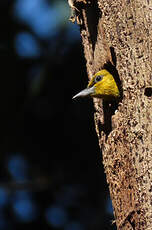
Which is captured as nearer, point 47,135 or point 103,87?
point 103,87

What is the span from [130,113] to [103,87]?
0.43m

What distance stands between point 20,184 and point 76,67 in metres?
2.06

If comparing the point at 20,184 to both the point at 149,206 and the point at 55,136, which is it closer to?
the point at 55,136

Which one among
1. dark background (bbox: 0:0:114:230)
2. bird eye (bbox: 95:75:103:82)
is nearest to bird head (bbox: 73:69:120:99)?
bird eye (bbox: 95:75:103:82)

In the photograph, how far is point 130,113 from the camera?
341cm

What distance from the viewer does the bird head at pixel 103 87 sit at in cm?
368

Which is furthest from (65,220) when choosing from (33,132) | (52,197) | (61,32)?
(61,32)

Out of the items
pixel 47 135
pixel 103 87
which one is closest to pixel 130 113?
pixel 103 87

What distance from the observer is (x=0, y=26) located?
7082 millimetres

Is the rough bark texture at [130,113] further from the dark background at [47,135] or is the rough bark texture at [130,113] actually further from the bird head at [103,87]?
the dark background at [47,135]

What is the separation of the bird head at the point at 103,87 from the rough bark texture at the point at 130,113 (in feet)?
0.30

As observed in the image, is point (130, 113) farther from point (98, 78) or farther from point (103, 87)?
point (98, 78)

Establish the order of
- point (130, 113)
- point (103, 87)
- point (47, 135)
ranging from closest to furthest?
point (130, 113), point (103, 87), point (47, 135)

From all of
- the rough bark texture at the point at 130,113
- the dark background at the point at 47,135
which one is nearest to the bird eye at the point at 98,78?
the rough bark texture at the point at 130,113
